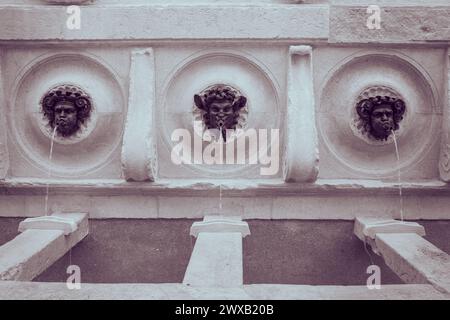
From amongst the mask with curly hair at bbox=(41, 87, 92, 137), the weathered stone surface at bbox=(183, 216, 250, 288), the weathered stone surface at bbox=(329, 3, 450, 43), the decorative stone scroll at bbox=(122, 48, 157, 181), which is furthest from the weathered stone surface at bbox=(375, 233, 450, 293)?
the mask with curly hair at bbox=(41, 87, 92, 137)

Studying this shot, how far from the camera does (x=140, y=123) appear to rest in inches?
142

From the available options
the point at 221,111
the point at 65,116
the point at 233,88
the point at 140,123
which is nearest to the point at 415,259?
the point at 221,111

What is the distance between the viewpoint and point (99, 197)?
3.83 m

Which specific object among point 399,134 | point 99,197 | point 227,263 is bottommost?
point 227,263

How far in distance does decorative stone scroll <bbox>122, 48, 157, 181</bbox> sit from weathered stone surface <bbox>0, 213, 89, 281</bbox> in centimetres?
70

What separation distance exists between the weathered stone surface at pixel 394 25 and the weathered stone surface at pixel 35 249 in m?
2.88

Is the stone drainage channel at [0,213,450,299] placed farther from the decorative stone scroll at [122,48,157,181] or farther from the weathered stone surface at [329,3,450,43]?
the weathered stone surface at [329,3,450,43]

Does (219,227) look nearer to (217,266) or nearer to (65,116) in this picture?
(217,266)

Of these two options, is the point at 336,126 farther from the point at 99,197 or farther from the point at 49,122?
the point at 49,122

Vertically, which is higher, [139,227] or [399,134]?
[399,134]

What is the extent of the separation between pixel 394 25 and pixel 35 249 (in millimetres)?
3552
